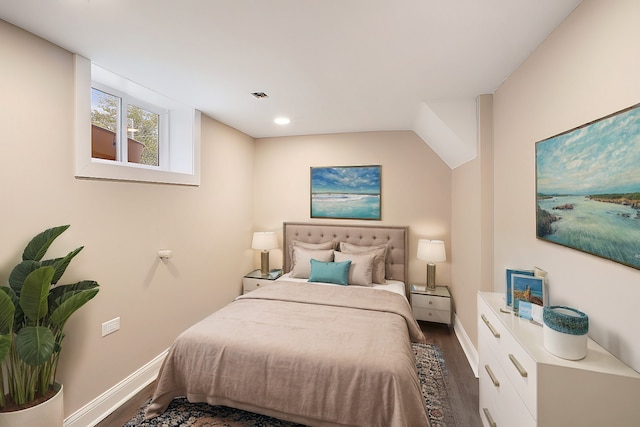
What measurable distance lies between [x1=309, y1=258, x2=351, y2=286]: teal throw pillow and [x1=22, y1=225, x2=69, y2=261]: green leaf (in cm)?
230

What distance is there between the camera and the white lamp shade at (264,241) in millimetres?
3826

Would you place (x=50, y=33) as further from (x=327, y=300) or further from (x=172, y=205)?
(x=327, y=300)

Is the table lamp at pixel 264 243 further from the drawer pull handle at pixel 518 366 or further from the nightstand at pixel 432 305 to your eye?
the drawer pull handle at pixel 518 366

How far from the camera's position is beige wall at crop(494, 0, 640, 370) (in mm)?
1117

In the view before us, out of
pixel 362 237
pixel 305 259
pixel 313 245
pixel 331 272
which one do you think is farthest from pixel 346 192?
pixel 331 272

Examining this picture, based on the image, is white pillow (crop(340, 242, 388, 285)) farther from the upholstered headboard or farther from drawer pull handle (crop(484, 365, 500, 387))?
drawer pull handle (crop(484, 365, 500, 387))

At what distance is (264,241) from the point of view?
3.83 meters

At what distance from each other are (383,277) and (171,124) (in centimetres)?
292

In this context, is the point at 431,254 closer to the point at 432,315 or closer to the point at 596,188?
the point at 432,315

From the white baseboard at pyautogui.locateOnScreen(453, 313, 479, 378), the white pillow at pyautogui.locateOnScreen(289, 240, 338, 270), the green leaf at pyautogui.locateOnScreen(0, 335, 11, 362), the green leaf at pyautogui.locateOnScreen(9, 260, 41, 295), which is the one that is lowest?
the white baseboard at pyautogui.locateOnScreen(453, 313, 479, 378)

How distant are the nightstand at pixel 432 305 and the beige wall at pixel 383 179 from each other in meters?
0.33

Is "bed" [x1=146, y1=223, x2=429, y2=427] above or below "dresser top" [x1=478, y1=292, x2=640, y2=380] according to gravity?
below

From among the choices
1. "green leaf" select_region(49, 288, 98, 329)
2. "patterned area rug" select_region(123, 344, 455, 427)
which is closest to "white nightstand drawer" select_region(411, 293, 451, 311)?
"patterned area rug" select_region(123, 344, 455, 427)

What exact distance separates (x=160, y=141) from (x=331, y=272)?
2332 millimetres
